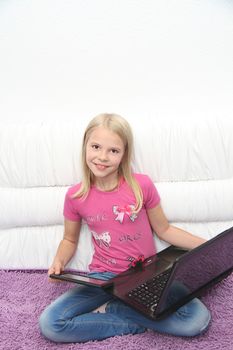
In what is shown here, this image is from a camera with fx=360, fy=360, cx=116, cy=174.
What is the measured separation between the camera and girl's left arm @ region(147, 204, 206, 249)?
3.82 ft

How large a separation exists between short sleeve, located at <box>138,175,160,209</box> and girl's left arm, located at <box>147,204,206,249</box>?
0.06 ft

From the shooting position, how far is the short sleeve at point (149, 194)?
114 centimetres

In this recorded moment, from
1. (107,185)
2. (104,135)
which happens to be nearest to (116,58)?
(104,135)

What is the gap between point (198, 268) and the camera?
900 mm

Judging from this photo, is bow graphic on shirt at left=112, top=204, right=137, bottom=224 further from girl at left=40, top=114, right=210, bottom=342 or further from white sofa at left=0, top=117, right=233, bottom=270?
white sofa at left=0, top=117, right=233, bottom=270

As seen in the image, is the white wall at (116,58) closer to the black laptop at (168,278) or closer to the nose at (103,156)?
the nose at (103,156)

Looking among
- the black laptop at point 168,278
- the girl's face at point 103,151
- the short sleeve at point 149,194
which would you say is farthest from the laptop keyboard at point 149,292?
the girl's face at point 103,151

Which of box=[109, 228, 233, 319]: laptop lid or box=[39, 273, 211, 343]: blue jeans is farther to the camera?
box=[39, 273, 211, 343]: blue jeans

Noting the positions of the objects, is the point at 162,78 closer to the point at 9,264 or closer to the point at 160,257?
the point at 160,257

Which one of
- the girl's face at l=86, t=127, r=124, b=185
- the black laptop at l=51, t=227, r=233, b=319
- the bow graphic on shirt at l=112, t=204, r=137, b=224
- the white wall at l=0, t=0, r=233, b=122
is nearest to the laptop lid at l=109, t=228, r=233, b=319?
the black laptop at l=51, t=227, r=233, b=319

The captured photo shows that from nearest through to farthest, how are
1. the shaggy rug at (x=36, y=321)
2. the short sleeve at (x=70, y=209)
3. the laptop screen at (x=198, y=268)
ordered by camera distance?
1. the laptop screen at (x=198, y=268)
2. the shaggy rug at (x=36, y=321)
3. the short sleeve at (x=70, y=209)

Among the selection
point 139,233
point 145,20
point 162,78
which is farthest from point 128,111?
point 139,233

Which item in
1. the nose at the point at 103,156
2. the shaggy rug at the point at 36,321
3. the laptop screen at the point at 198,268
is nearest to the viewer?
the laptop screen at the point at 198,268

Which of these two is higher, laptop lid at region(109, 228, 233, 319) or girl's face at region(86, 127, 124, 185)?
girl's face at region(86, 127, 124, 185)
